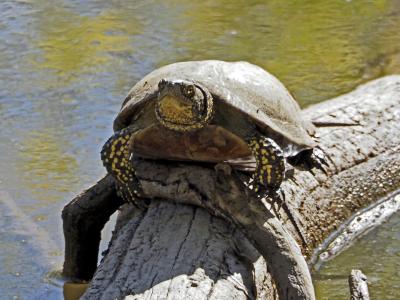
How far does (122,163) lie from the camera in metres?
3.87

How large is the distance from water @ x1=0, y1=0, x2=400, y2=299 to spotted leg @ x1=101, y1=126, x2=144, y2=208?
35.2 inches

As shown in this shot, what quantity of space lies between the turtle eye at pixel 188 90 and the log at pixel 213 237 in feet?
1.18

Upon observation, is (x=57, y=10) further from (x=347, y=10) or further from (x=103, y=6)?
(x=347, y=10)

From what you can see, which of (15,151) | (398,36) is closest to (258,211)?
(15,151)

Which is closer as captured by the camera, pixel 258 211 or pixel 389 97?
pixel 258 211

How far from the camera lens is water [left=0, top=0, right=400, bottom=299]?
5.27 m

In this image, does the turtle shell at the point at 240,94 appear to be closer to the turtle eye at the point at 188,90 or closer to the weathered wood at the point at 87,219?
the turtle eye at the point at 188,90

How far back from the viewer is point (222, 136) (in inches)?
150

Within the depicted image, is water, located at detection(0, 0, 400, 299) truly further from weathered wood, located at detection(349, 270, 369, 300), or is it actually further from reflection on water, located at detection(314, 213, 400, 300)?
weathered wood, located at detection(349, 270, 369, 300)

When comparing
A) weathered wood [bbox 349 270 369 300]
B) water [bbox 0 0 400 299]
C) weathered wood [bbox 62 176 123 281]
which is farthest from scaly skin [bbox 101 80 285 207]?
water [bbox 0 0 400 299]

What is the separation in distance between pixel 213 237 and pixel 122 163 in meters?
0.49

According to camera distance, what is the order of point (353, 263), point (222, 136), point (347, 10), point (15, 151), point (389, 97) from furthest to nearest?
1. point (347, 10)
2. point (15, 151)
3. point (389, 97)
4. point (353, 263)
5. point (222, 136)

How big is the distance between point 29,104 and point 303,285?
3803 millimetres

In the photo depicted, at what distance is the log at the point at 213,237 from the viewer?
11.0ft
